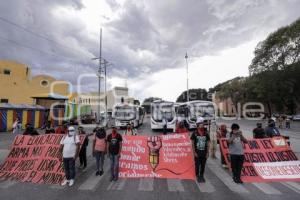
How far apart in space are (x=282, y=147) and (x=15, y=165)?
948cm

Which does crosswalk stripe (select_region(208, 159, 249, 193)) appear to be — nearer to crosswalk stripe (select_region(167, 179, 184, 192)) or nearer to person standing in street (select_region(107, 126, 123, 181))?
crosswalk stripe (select_region(167, 179, 184, 192))

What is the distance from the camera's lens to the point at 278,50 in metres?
46.5

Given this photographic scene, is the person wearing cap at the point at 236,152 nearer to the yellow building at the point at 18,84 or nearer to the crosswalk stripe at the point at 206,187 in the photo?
the crosswalk stripe at the point at 206,187

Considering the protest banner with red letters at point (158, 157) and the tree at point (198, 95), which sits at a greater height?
the tree at point (198, 95)

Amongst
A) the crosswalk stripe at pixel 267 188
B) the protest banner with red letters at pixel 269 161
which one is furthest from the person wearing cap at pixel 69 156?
the crosswalk stripe at pixel 267 188

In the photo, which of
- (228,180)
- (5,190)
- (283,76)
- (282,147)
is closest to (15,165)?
(5,190)

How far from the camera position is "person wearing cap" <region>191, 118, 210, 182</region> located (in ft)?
23.4

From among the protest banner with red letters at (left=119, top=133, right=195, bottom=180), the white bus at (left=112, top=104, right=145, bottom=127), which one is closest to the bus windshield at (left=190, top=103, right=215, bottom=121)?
the white bus at (left=112, top=104, right=145, bottom=127)

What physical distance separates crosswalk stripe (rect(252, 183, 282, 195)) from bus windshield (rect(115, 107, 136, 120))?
69.5 feet

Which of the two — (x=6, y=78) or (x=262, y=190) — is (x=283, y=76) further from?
(x=6, y=78)

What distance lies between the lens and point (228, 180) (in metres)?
7.16

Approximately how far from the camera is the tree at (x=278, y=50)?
43.5 meters

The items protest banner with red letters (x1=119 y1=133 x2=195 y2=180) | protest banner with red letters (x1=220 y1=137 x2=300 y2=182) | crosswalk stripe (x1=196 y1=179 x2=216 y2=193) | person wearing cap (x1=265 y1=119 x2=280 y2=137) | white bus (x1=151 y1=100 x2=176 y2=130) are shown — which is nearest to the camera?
crosswalk stripe (x1=196 y1=179 x2=216 y2=193)

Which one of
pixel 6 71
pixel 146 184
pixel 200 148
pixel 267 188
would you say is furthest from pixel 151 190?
pixel 6 71
